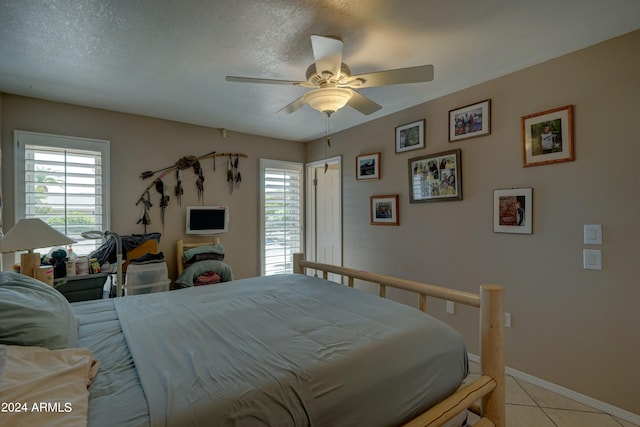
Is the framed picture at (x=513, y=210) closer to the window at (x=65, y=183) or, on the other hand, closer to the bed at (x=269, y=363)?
the bed at (x=269, y=363)

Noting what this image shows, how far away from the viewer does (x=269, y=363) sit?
112 cm

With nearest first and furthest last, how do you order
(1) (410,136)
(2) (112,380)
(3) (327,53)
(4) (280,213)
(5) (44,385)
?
(5) (44,385), (2) (112,380), (3) (327,53), (1) (410,136), (4) (280,213)

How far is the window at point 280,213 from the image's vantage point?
438 centimetres

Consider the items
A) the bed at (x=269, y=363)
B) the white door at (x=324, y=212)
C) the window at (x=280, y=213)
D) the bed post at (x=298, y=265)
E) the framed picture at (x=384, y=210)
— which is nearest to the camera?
the bed at (x=269, y=363)

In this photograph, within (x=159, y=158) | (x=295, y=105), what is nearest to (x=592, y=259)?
(x=295, y=105)

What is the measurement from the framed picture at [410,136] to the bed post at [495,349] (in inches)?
84.0

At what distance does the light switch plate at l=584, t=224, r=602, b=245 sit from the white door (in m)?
2.59

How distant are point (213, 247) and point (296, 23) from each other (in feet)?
8.85

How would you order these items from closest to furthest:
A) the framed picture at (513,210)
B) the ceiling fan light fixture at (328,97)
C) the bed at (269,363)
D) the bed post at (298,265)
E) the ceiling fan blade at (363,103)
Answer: the bed at (269,363), the ceiling fan light fixture at (328,97), the ceiling fan blade at (363,103), the framed picture at (513,210), the bed post at (298,265)

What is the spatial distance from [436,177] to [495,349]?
1997 millimetres

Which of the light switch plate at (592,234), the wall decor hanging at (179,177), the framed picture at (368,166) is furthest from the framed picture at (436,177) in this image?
the wall decor hanging at (179,177)

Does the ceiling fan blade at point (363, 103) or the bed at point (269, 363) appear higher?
the ceiling fan blade at point (363, 103)

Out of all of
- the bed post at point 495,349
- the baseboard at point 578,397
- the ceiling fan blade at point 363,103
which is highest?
the ceiling fan blade at point 363,103

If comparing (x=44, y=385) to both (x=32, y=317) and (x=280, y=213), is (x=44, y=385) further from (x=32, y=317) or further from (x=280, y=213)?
(x=280, y=213)
